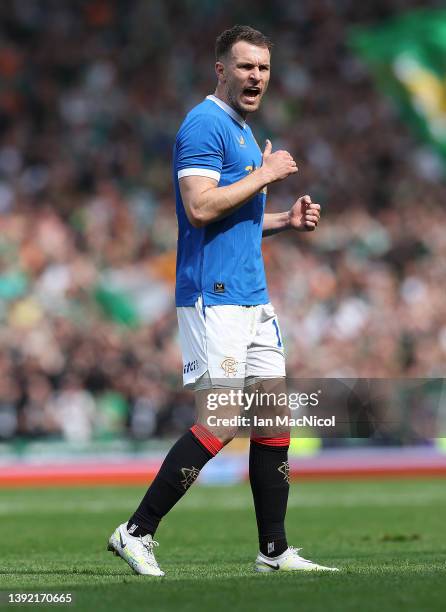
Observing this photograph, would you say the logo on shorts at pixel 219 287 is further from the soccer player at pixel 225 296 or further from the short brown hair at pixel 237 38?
the short brown hair at pixel 237 38

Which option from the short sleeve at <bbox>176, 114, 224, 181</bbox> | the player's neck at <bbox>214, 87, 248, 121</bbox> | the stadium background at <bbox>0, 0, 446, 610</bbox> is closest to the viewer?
the short sleeve at <bbox>176, 114, 224, 181</bbox>

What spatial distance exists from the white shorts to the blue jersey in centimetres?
5

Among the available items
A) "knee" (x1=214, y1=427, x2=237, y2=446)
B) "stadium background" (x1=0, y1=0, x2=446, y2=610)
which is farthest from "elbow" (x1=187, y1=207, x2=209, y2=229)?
"stadium background" (x1=0, y1=0, x2=446, y2=610)

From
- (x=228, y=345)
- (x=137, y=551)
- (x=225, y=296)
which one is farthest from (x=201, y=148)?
(x=137, y=551)

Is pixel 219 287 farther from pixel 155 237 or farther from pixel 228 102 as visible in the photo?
pixel 155 237

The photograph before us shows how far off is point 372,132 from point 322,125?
0.81m

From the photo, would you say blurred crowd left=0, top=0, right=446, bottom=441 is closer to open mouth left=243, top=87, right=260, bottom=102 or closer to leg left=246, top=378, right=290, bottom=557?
leg left=246, top=378, right=290, bottom=557

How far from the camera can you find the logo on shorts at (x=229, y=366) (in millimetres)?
5980

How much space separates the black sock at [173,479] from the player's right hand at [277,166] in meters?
1.19

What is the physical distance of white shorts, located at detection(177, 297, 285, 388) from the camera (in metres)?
5.99

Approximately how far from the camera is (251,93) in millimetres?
6207

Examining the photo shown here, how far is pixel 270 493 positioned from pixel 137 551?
70 centimetres

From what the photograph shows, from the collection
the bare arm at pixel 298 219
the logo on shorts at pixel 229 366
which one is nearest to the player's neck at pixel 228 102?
the bare arm at pixel 298 219

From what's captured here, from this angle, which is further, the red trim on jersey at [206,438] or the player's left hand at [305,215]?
the player's left hand at [305,215]
